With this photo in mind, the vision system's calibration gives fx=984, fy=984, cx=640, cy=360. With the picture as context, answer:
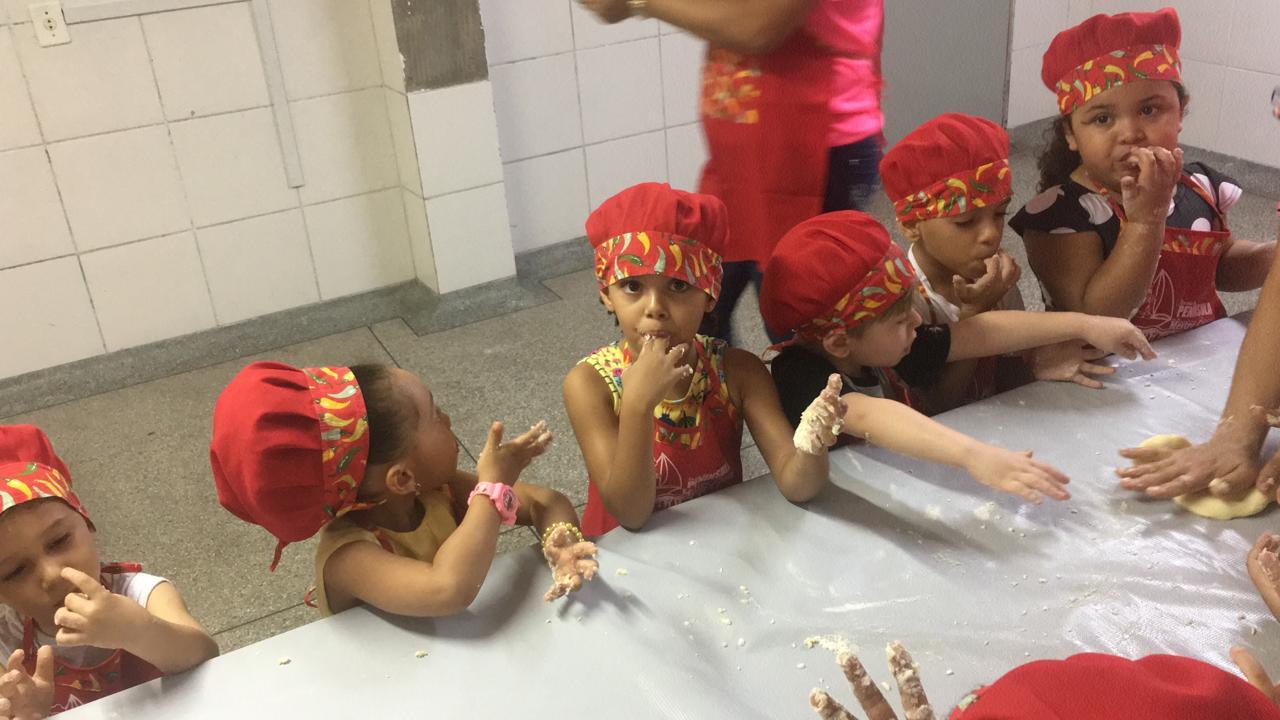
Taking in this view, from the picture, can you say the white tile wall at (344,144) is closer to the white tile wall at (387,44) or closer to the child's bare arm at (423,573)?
the white tile wall at (387,44)

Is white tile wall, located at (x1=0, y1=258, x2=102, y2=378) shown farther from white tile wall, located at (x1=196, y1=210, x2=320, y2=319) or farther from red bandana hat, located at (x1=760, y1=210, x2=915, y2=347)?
red bandana hat, located at (x1=760, y1=210, x2=915, y2=347)

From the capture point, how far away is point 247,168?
119 inches

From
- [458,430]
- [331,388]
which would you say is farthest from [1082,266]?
[458,430]

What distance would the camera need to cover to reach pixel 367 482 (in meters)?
1.21

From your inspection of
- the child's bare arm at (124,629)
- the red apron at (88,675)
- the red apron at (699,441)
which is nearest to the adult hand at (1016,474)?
the red apron at (699,441)

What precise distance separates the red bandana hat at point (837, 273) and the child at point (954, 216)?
176mm

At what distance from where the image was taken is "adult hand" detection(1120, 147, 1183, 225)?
159 cm

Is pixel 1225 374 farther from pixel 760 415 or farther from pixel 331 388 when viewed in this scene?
pixel 331 388

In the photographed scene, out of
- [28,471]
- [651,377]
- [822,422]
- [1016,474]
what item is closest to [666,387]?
[651,377]

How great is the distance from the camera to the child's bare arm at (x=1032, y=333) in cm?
154

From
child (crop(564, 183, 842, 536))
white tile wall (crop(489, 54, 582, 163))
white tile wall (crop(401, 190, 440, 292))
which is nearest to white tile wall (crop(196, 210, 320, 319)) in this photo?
white tile wall (crop(401, 190, 440, 292))

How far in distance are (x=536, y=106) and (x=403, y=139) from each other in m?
0.50

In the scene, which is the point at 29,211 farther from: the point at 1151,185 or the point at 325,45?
the point at 1151,185

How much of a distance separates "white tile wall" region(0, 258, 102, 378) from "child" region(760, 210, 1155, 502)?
234 cm
